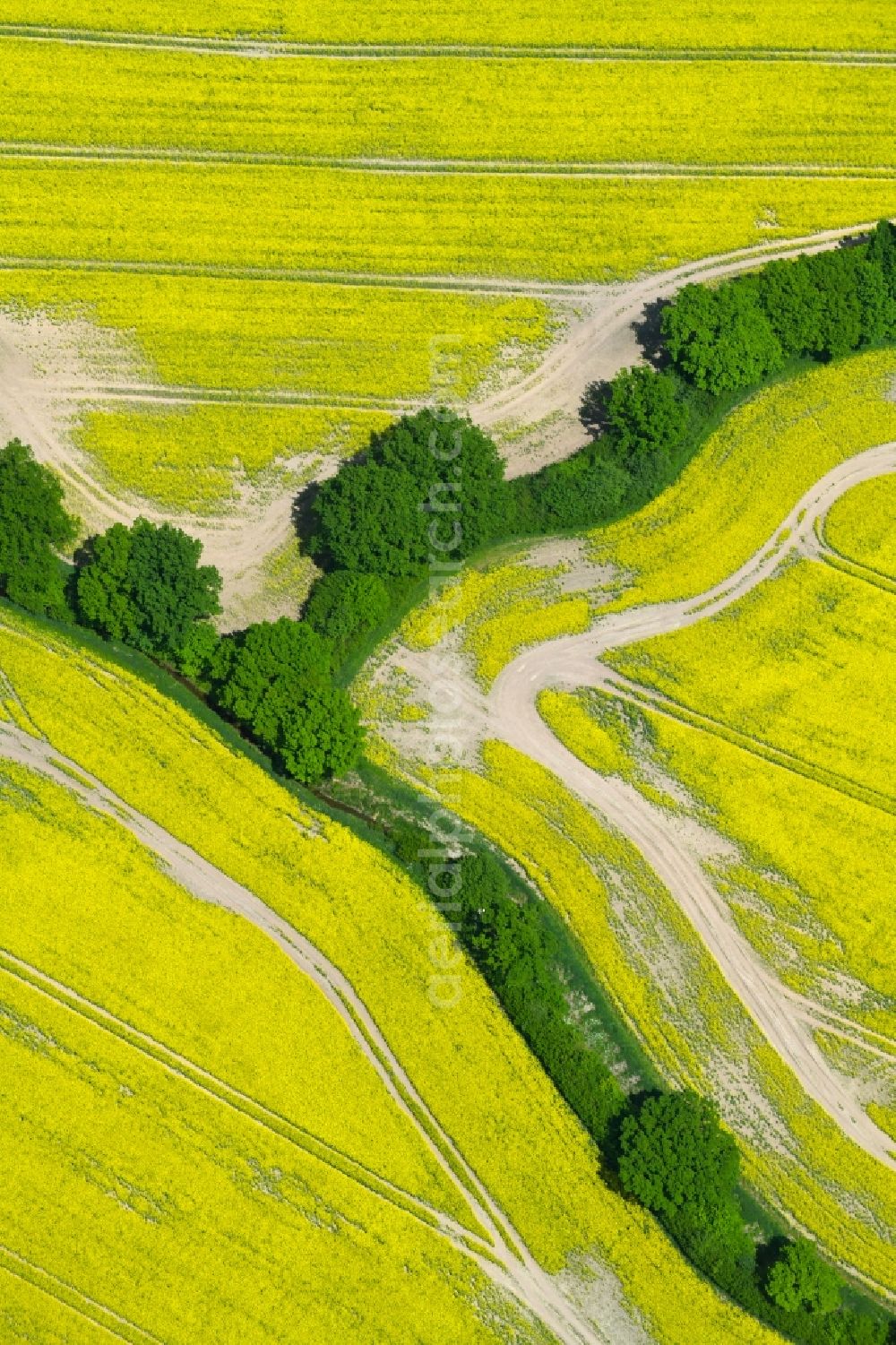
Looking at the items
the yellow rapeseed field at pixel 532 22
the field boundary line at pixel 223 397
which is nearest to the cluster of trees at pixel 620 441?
the field boundary line at pixel 223 397

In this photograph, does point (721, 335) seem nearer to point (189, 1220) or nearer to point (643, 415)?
point (643, 415)

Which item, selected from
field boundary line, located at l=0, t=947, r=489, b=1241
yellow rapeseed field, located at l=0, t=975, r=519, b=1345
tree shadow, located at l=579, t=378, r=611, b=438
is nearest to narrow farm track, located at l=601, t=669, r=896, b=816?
tree shadow, located at l=579, t=378, r=611, b=438

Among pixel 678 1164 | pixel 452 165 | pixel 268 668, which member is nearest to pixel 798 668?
pixel 678 1164

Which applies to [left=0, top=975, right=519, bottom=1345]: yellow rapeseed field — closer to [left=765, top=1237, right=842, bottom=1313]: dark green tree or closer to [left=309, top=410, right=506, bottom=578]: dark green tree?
[left=765, top=1237, right=842, bottom=1313]: dark green tree

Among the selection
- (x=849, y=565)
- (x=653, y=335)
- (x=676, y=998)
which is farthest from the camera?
(x=653, y=335)

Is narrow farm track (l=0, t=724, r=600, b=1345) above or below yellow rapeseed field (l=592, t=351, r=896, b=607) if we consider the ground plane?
below

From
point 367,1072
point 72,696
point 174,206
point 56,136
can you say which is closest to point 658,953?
point 367,1072

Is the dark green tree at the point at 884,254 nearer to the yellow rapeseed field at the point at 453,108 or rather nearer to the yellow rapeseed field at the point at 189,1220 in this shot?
the yellow rapeseed field at the point at 453,108
